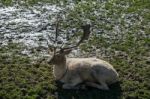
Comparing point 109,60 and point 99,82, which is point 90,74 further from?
point 109,60

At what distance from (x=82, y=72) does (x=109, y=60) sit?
195 centimetres

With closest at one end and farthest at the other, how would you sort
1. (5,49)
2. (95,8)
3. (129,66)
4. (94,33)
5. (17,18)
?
(129,66)
(5,49)
(94,33)
(17,18)
(95,8)

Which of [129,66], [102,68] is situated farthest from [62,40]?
[102,68]

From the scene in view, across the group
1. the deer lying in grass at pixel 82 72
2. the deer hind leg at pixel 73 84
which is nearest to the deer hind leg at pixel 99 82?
the deer lying in grass at pixel 82 72

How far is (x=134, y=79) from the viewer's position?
10297 millimetres

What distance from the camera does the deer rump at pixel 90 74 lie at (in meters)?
9.49

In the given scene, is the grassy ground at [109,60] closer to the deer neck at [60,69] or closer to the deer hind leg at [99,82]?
the deer hind leg at [99,82]

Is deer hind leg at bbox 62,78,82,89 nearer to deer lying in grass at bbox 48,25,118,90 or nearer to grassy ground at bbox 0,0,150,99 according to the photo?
deer lying in grass at bbox 48,25,118,90

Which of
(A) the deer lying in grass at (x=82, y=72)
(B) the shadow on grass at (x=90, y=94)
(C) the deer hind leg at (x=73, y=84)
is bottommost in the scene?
(B) the shadow on grass at (x=90, y=94)

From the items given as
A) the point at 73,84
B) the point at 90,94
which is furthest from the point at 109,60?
the point at 90,94

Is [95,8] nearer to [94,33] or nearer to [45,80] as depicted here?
[94,33]

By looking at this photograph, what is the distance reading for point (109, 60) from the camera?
447 inches

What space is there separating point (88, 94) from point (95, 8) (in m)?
6.99

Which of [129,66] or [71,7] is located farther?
[71,7]
